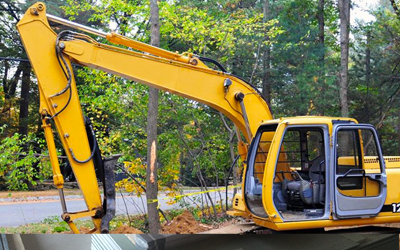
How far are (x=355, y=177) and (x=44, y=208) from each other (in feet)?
36.8

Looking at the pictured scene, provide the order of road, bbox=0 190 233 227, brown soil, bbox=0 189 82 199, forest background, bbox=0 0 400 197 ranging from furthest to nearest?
1. brown soil, bbox=0 189 82 199
2. road, bbox=0 190 233 227
3. forest background, bbox=0 0 400 197

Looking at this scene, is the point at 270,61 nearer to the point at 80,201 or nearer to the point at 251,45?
the point at 251,45

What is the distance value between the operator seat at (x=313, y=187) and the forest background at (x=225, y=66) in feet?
17.2

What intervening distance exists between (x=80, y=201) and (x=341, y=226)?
11211 millimetres

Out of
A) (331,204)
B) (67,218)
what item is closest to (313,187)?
(331,204)

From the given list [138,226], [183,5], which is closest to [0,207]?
[138,226]

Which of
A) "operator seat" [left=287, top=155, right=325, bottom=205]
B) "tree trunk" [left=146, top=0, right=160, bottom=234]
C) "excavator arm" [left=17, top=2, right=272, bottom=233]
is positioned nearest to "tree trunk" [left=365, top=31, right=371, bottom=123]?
"tree trunk" [left=146, top=0, right=160, bottom=234]

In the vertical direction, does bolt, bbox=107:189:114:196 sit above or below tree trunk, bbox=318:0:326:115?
below

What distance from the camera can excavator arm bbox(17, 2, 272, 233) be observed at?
561 cm

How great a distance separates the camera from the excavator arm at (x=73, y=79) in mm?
5605

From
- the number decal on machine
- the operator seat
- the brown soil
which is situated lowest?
the brown soil

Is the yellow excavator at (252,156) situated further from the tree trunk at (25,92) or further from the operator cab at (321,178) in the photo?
the tree trunk at (25,92)

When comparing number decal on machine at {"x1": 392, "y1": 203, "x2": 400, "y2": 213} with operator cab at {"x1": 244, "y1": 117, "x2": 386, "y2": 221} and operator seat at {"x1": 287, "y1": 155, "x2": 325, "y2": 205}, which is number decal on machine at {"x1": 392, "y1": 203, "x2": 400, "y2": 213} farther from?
operator seat at {"x1": 287, "y1": 155, "x2": 325, "y2": 205}

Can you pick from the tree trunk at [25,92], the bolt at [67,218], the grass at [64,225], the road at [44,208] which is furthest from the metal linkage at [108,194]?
the tree trunk at [25,92]
